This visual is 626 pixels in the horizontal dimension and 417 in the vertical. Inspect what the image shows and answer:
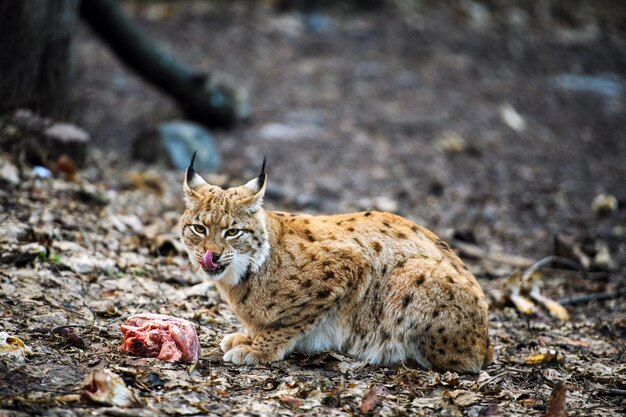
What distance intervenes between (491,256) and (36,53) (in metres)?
6.12

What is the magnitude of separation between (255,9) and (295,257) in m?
14.2

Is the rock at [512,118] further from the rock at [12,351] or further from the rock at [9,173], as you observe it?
the rock at [12,351]

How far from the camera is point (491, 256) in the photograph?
9625 millimetres

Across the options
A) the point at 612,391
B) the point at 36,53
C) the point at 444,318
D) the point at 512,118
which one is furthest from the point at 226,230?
the point at 512,118

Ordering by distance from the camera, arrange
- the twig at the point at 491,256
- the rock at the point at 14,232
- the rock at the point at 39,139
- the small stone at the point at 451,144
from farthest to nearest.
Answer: the small stone at the point at 451,144 → the twig at the point at 491,256 → the rock at the point at 39,139 → the rock at the point at 14,232

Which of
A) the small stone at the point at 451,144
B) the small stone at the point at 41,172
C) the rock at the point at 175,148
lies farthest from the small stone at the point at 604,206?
the small stone at the point at 41,172

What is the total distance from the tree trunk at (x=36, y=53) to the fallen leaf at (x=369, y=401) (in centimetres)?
632

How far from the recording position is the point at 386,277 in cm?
588

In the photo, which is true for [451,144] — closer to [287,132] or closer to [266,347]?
[287,132]

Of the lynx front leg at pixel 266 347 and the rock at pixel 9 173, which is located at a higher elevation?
the rock at pixel 9 173

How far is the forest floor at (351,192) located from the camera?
5.15 m

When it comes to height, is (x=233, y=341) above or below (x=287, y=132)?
below

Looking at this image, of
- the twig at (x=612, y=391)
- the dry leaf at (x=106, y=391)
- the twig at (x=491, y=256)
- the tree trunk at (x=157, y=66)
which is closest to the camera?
the dry leaf at (x=106, y=391)

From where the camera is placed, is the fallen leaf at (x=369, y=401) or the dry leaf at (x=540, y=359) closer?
the fallen leaf at (x=369, y=401)
